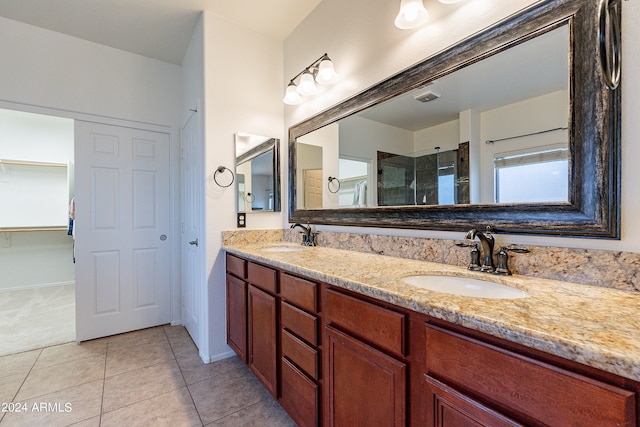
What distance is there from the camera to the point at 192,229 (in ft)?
8.16

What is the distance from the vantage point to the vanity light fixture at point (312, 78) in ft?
6.08

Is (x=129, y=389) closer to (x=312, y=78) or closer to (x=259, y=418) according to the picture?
(x=259, y=418)

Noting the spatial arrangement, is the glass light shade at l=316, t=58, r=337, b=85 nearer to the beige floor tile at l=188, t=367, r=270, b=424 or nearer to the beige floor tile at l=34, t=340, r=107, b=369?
the beige floor tile at l=188, t=367, r=270, b=424

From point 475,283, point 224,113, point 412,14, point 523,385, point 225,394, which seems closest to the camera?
point 523,385

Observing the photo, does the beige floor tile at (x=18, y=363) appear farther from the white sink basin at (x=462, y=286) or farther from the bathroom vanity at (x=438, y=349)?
the white sink basin at (x=462, y=286)

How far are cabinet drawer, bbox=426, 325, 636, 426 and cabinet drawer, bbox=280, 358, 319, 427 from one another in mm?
691

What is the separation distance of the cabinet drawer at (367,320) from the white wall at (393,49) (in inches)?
23.7

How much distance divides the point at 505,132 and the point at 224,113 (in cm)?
189

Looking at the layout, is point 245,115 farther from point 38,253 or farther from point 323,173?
point 38,253

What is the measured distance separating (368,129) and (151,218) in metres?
2.34

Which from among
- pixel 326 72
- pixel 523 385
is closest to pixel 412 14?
pixel 326 72

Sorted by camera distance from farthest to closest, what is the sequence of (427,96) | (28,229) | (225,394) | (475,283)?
1. (28,229)
2. (225,394)
3. (427,96)
4. (475,283)

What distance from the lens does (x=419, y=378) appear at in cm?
82

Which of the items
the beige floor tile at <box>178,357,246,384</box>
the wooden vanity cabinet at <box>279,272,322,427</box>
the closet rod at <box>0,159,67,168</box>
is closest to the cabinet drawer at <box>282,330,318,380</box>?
the wooden vanity cabinet at <box>279,272,322,427</box>
